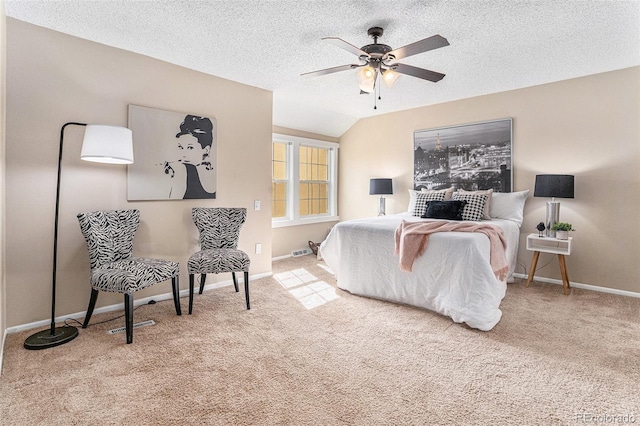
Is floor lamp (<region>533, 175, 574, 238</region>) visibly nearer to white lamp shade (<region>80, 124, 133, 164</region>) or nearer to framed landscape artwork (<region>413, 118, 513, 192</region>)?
framed landscape artwork (<region>413, 118, 513, 192</region>)

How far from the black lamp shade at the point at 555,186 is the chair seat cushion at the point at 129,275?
3.95 meters

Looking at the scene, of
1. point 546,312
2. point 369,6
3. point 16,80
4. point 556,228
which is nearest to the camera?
point 369,6

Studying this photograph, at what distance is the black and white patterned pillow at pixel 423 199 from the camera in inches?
178

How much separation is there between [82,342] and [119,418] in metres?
1.12

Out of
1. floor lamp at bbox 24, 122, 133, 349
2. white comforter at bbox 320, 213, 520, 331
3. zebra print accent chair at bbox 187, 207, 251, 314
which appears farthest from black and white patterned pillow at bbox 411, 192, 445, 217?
floor lamp at bbox 24, 122, 133, 349

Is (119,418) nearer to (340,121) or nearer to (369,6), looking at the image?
(369,6)

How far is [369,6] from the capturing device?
A: 96.7 inches

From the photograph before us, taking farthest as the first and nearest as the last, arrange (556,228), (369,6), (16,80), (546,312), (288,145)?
(288,145) → (556,228) → (546,312) → (16,80) → (369,6)

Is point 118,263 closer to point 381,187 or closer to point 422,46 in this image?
point 422,46

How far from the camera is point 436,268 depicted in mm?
3082

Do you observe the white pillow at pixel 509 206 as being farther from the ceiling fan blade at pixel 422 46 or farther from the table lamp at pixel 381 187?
the ceiling fan blade at pixel 422 46

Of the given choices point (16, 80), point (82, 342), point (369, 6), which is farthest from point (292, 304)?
point (16, 80)

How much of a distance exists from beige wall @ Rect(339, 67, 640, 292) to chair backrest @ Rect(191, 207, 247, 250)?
11.6 ft

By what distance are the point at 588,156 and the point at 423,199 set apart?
73.7 inches
